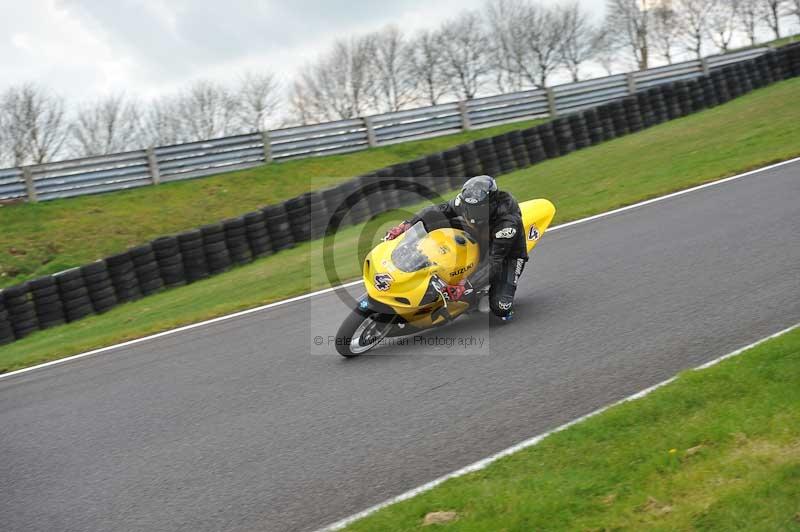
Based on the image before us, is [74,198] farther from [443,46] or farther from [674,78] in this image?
[443,46]

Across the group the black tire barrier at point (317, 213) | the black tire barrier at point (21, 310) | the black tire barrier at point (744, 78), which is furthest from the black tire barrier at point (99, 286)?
the black tire barrier at point (744, 78)

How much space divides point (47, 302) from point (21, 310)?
0.45 metres

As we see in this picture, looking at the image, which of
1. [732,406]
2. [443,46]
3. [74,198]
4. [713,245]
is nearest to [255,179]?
[74,198]

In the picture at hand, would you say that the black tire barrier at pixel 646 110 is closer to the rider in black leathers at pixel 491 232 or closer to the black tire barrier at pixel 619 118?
the black tire barrier at pixel 619 118

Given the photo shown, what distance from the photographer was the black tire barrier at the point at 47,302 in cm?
1377

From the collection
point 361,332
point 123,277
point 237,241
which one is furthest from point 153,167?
point 361,332

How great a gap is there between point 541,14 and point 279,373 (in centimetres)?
5186

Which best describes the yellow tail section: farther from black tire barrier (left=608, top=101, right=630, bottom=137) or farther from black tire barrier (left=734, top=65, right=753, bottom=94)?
black tire barrier (left=734, top=65, right=753, bottom=94)

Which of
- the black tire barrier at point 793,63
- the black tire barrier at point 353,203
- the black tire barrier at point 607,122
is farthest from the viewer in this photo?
the black tire barrier at point 793,63

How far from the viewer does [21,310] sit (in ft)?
44.5

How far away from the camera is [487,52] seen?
54.2 meters

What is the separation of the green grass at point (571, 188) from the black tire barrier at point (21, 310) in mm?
252

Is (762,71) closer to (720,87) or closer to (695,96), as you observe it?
(720,87)

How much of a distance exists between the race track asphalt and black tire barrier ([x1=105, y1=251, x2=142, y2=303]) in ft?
15.7
